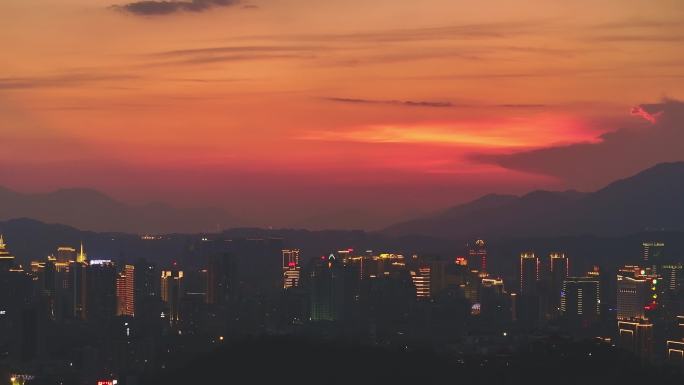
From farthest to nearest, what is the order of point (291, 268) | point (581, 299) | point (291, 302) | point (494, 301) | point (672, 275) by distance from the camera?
point (291, 268), point (672, 275), point (494, 301), point (581, 299), point (291, 302)

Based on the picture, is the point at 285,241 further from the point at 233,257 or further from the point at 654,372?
the point at 654,372

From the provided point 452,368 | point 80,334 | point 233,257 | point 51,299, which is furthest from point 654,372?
point 233,257

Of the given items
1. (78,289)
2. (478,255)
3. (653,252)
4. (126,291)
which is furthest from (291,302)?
(478,255)

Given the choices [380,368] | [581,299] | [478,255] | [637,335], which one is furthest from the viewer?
[478,255]

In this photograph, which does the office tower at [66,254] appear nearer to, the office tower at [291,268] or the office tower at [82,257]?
the office tower at [82,257]

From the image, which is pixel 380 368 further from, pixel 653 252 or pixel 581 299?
Result: pixel 653 252

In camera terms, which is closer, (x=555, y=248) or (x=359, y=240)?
(x=555, y=248)
